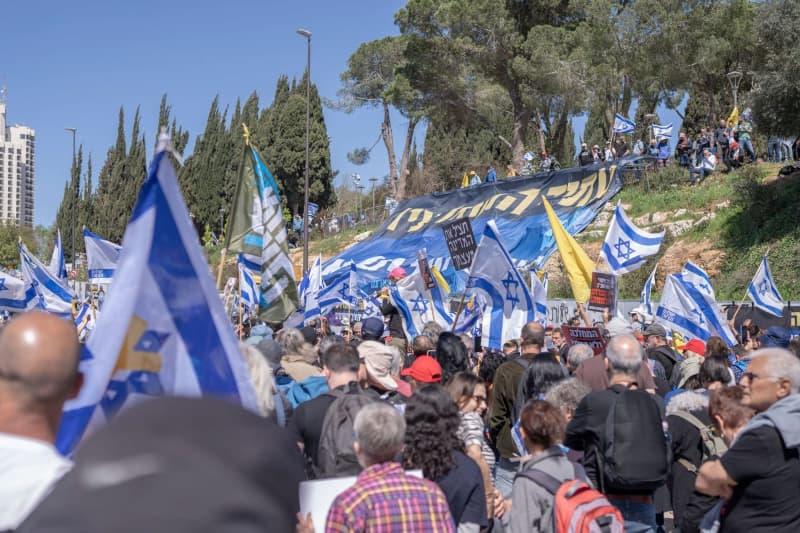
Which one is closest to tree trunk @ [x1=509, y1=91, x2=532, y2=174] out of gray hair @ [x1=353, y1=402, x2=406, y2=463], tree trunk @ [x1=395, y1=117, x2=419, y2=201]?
tree trunk @ [x1=395, y1=117, x2=419, y2=201]

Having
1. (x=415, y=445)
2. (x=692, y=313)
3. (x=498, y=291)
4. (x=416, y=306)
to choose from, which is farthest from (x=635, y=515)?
(x=416, y=306)

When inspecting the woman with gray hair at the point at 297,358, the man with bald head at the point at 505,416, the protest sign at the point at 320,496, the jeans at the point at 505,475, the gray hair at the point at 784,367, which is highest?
the gray hair at the point at 784,367

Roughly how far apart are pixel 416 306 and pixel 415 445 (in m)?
8.47

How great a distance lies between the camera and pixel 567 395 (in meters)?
5.18

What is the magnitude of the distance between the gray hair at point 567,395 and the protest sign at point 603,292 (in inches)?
199

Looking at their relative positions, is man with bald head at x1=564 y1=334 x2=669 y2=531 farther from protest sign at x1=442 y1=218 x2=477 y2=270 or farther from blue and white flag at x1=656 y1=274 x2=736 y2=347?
protest sign at x1=442 y1=218 x2=477 y2=270

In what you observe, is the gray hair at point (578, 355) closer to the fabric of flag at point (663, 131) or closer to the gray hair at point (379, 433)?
the gray hair at point (379, 433)

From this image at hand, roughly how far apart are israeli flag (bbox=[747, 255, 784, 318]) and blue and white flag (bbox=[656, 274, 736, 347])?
109 inches

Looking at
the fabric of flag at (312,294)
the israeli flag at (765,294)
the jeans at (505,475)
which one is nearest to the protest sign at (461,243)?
the fabric of flag at (312,294)

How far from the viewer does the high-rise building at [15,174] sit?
176 meters

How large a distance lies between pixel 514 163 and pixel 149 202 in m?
34.4

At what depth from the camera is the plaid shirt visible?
3.20m

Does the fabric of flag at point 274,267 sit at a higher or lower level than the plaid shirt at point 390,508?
higher

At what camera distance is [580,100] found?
113 feet
